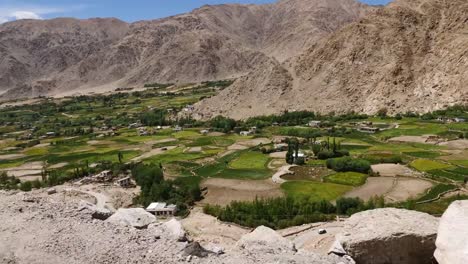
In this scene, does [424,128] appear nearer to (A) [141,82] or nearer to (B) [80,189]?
(B) [80,189]

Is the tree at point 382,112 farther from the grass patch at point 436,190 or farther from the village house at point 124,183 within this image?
the village house at point 124,183

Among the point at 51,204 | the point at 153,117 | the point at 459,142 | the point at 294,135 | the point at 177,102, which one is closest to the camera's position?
the point at 51,204

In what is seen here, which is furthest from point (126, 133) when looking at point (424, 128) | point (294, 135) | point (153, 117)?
point (424, 128)

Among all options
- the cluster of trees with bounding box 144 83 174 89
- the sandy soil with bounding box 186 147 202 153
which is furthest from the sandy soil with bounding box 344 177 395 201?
the cluster of trees with bounding box 144 83 174 89

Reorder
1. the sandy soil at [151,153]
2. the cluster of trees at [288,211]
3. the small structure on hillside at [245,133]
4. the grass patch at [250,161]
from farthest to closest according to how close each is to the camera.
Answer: the small structure on hillside at [245,133] → the sandy soil at [151,153] → the grass patch at [250,161] → the cluster of trees at [288,211]

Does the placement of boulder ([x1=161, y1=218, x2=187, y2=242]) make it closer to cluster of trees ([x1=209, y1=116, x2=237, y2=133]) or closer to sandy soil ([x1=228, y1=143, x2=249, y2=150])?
sandy soil ([x1=228, y1=143, x2=249, y2=150])

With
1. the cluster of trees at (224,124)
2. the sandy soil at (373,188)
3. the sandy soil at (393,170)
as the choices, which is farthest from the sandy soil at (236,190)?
the cluster of trees at (224,124)

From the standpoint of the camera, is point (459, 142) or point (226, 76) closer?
point (459, 142)
